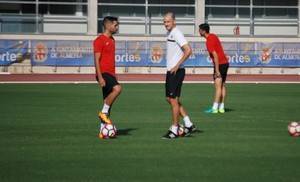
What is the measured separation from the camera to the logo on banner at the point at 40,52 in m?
40.5

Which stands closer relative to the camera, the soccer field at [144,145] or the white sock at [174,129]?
the soccer field at [144,145]

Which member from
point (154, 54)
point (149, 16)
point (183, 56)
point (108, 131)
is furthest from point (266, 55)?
point (108, 131)

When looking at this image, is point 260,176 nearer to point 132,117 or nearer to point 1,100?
point 132,117

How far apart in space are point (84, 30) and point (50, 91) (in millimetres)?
23862

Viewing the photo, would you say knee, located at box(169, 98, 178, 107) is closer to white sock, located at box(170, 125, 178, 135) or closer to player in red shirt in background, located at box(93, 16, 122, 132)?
white sock, located at box(170, 125, 178, 135)

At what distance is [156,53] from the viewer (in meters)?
41.7

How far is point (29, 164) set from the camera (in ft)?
30.7

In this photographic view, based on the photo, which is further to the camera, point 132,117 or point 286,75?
point 286,75

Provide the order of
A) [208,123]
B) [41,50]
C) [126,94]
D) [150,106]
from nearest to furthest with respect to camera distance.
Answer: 1. [208,123]
2. [150,106]
3. [126,94]
4. [41,50]

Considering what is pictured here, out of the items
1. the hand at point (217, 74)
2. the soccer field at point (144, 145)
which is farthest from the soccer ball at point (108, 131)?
the hand at point (217, 74)

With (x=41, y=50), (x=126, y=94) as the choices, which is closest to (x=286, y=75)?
(x=41, y=50)

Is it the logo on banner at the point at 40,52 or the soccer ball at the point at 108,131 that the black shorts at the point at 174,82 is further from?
the logo on banner at the point at 40,52

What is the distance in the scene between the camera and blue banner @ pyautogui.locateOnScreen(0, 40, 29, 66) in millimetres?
39844

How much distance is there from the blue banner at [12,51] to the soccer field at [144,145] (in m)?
20.8
